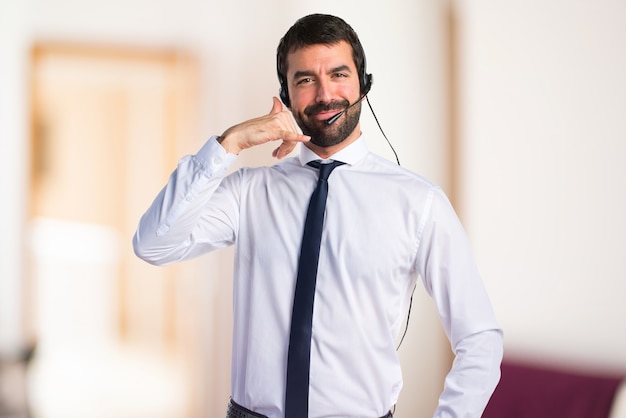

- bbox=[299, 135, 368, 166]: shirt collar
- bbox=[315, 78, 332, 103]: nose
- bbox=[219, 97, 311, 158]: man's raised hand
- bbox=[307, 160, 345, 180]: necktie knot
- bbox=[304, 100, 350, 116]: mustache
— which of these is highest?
bbox=[315, 78, 332, 103]: nose

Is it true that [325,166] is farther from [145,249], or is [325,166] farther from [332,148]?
[145,249]

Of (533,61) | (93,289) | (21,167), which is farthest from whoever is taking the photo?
(93,289)

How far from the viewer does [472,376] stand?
1.33 m

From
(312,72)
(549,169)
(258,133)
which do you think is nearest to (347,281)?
(258,133)

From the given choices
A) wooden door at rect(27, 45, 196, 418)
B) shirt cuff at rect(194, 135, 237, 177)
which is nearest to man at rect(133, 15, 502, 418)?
shirt cuff at rect(194, 135, 237, 177)

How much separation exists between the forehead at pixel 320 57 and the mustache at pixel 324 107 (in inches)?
3.1

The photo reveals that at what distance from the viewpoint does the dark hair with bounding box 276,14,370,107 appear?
1443mm

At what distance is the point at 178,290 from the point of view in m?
2.53

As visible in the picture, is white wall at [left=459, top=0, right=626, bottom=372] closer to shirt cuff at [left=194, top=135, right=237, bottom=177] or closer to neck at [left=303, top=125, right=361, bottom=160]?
neck at [left=303, top=125, right=361, bottom=160]

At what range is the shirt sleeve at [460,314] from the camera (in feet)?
4.35

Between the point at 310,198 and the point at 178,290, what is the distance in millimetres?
1264

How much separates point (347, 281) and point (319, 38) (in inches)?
21.0

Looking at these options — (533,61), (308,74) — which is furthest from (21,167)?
(533,61)

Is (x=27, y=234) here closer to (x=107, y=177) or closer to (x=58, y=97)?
(x=107, y=177)
